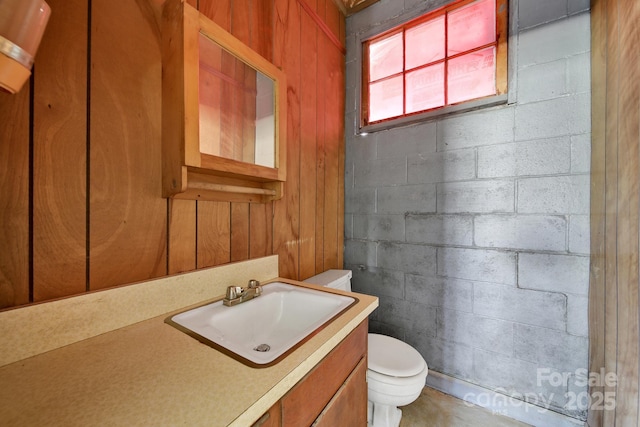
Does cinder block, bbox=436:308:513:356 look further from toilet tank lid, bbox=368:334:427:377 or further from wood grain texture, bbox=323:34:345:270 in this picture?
wood grain texture, bbox=323:34:345:270

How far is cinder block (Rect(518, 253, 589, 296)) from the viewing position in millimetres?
1155

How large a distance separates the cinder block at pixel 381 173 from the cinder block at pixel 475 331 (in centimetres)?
89

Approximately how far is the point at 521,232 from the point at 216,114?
1.59 meters

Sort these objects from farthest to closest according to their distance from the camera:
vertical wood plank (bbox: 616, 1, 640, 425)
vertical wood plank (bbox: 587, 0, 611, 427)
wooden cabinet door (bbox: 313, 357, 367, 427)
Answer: vertical wood plank (bbox: 587, 0, 611, 427) → vertical wood plank (bbox: 616, 1, 640, 425) → wooden cabinet door (bbox: 313, 357, 367, 427)

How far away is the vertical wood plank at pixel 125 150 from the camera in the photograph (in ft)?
2.22

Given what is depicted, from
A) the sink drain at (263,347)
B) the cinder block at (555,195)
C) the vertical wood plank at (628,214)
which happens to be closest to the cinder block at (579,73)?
the vertical wood plank at (628,214)

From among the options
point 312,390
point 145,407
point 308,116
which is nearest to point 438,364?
point 312,390

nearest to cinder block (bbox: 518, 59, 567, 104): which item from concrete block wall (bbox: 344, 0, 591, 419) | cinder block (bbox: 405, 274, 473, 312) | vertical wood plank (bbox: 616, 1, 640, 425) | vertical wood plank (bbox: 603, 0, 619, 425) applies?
concrete block wall (bbox: 344, 0, 591, 419)

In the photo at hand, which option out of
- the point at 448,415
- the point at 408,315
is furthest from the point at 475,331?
the point at 448,415

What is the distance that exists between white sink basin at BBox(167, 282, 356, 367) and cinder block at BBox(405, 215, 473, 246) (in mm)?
856

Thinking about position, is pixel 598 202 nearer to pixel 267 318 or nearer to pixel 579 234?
pixel 579 234

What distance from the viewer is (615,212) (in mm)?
895

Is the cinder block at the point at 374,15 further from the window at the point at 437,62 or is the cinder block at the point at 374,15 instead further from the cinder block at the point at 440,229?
the cinder block at the point at 440,229

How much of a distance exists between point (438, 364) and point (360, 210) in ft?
3.62
